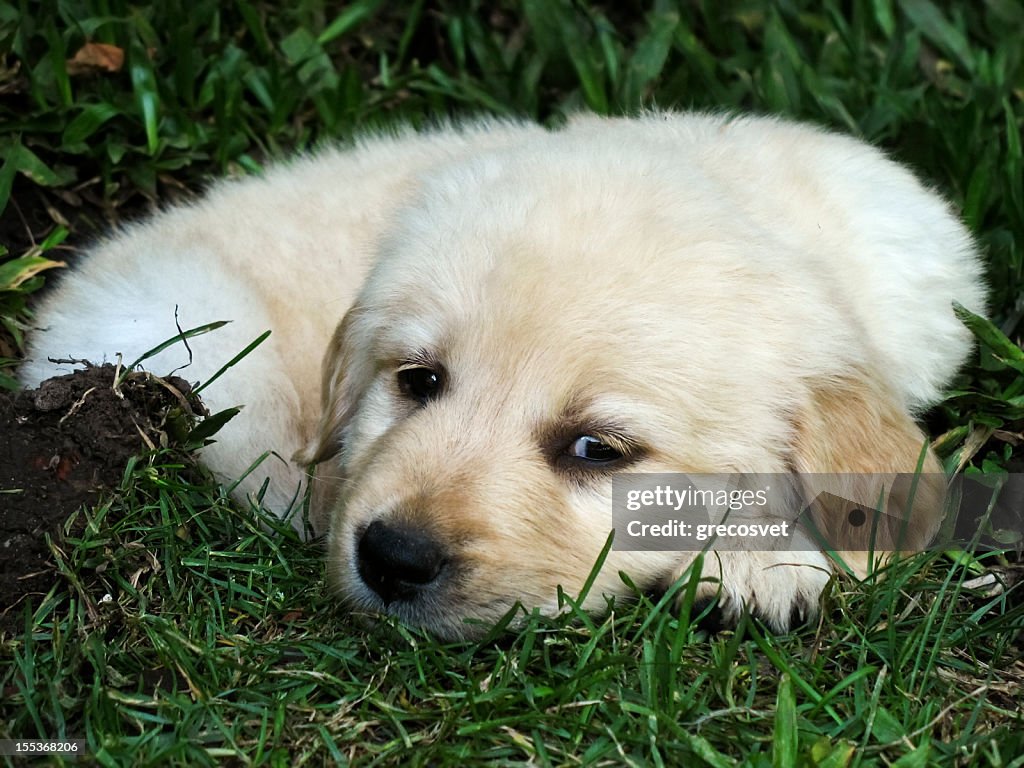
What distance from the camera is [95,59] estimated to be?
4.93 metres

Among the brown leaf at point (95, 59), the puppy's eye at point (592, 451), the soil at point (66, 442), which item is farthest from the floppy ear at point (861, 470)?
the brown leaf at point (95, 59)

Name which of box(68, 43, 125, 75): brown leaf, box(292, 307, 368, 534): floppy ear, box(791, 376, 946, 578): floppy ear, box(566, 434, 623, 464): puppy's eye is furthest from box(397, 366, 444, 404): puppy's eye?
box(68, 43, 125, 75): brown leaf

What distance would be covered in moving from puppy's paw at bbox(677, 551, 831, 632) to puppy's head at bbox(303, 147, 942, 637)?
12 centimetres

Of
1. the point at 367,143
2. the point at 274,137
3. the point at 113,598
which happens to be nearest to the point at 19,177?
the point at 274,137

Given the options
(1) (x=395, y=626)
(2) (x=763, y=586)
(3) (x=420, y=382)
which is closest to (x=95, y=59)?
(3) (x=420, y=382)

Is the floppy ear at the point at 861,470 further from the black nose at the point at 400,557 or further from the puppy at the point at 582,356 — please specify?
the black nose at the point at 400,557

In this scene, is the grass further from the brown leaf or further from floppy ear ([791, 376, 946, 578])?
floppy ear ([791, 376, 946, 578])

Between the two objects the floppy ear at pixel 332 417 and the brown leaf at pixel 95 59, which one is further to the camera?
the brown leaf at pixel 95 59

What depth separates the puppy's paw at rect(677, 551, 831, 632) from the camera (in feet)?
9.95

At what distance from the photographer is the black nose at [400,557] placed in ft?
8.91

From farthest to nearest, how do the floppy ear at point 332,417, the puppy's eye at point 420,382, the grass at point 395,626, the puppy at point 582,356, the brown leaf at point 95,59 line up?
the brown leaf at point 95,59 < the floppy ear at point 332,417 < the puppy's eye at point 420,382 < the puppy at point 582,356 < the grass at point 395,626

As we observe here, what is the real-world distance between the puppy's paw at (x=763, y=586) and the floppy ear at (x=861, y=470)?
0.12 m

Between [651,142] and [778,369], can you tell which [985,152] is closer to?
[651,142]

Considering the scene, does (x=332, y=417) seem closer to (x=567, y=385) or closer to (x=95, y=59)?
(x=567, y=385)
